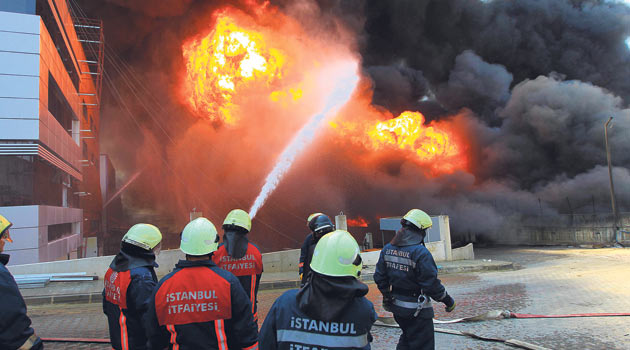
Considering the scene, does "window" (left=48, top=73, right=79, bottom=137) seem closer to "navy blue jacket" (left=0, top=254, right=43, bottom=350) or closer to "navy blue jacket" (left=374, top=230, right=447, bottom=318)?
"navy blue jacket" (left=0, top=254, right=43, bottom=350)

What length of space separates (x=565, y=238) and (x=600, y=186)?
4482mm

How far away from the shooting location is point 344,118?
2511 centimetres

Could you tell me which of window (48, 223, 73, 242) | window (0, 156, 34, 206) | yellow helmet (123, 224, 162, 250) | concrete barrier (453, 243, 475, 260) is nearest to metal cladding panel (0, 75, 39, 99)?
window (0, 156, 34, 206)

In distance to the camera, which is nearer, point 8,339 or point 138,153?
point 8,339

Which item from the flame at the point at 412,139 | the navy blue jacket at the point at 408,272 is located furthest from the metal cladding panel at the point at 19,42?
the navy blue jacket at the point at 408,272

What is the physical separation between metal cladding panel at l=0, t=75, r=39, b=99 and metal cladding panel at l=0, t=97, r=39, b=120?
19 centimetres

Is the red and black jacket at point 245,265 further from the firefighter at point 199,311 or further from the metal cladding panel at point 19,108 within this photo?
the metal cladding panel at point 19,108

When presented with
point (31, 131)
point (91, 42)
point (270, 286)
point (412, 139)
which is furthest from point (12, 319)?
point (91, 42)

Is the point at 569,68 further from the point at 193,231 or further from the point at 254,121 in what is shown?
the point at 193,231

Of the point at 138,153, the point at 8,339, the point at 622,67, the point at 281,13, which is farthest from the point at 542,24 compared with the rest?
the point at 138,153

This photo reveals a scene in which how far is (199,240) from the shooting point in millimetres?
2605

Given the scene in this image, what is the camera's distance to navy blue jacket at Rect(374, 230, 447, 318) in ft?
12.5

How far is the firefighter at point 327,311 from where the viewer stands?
1862 mm

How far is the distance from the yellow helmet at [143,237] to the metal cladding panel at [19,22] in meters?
15.8
